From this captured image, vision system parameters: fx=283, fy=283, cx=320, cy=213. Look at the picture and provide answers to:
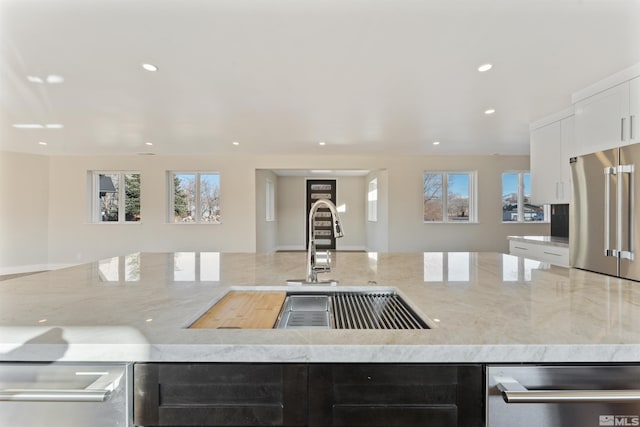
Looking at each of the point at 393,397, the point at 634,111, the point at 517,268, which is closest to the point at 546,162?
the point at 634,111

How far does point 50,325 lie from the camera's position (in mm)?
732

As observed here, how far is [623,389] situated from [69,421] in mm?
1247

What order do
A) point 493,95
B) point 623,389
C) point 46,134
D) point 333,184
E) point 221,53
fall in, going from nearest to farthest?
1. point 623,389
2. point 221,53
3. point 493,95
4. point 46,134
5. point 333,184

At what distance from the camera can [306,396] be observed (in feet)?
2.12

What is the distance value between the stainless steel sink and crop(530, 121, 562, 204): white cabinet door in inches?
134

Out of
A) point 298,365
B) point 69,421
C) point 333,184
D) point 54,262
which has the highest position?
point 333,184

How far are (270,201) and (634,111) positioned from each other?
7.19m

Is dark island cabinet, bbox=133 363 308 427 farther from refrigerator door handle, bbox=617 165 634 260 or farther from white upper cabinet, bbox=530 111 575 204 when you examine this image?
white upper cabinet, bbox=530 111 575 204

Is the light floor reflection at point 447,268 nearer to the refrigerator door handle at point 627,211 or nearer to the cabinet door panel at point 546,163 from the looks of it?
the refrigerator door handle at point 627,211

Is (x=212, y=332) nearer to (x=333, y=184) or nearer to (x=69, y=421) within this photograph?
(x=69, y=421)

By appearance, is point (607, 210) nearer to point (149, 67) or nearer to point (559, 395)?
point (559, 395)

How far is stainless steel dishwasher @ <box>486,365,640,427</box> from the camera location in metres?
0.63


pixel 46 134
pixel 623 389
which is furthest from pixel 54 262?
pixel 623 389

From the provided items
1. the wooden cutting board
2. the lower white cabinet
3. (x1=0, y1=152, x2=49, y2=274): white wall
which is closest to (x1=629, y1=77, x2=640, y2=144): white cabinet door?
the lower white cabinet
